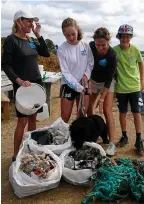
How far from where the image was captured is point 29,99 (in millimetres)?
3686

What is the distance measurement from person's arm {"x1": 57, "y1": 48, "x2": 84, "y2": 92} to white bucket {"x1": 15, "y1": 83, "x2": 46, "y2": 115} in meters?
0.32

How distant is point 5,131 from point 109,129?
5.95 feet

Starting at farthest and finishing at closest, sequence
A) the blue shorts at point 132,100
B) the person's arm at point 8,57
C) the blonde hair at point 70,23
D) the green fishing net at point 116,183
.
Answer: the blue shorts at point 132,100 → the blonde hair at point 70,23 → the person's arm at point 8,57 → the green fishing net at point 116,183

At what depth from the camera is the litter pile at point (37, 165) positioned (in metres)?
3.08

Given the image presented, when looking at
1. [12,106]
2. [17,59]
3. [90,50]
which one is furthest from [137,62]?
[12,106]

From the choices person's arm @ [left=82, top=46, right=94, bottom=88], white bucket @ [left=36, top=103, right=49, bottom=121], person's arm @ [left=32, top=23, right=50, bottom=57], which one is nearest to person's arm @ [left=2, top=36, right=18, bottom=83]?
person's arm @ [left=32, top=23, right=50, bottom=57]

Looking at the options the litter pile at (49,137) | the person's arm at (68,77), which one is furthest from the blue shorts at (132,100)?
the litter pile at (49,137)

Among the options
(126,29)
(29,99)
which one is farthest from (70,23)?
(29,99)

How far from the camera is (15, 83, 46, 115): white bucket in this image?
355 cm

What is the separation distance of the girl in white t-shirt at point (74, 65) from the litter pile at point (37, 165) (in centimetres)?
87

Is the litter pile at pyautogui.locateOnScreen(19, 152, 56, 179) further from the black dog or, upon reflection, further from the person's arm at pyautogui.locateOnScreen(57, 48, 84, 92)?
the person's arm at pyautogui.locateOnScreen(57, 48, 84, 92)

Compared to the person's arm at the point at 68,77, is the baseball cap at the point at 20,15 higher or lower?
higher

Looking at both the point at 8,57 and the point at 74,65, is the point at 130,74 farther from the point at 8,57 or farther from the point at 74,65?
the point at 8,57

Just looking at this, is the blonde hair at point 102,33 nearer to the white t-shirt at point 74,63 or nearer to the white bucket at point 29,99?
the white t-shirt at point 74,63
